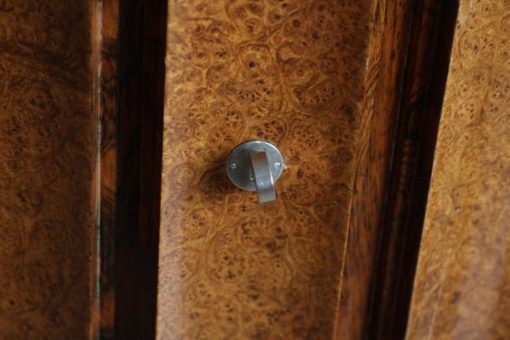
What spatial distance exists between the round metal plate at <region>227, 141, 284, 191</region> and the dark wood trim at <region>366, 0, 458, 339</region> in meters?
0.13

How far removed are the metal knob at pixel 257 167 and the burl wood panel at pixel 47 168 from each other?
12 cm

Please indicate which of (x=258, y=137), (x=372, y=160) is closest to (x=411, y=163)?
(x=372, y=160)

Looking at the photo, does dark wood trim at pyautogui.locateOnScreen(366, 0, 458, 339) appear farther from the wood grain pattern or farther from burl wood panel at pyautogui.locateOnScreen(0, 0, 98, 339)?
burl wood panel at pyautogui.locateOnScreen(0, 0, 98, 339)

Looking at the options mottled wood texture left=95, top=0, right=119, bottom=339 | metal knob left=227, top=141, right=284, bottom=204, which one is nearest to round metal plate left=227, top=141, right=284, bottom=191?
metal knob left=227, top=141, right=284, bottom=204

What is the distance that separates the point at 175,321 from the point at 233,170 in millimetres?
156

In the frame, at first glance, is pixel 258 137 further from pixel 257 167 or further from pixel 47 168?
pixel 47 168

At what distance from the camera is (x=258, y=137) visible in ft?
1.89

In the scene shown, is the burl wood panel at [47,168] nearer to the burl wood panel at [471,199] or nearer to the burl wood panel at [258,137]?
the burl wood panel at [258,137]

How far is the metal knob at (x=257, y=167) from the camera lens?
55cm

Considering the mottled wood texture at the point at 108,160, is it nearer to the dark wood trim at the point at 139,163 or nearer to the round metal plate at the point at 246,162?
the dark wood trim at the point at 139,163

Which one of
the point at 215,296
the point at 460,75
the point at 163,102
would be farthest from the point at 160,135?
the point at 460,75

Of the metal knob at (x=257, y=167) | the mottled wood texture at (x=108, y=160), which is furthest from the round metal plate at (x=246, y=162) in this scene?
the mottled wood texture at (x=108, y=160)

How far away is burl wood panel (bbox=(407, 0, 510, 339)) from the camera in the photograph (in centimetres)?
60

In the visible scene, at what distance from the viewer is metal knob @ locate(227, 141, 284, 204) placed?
0.55m
